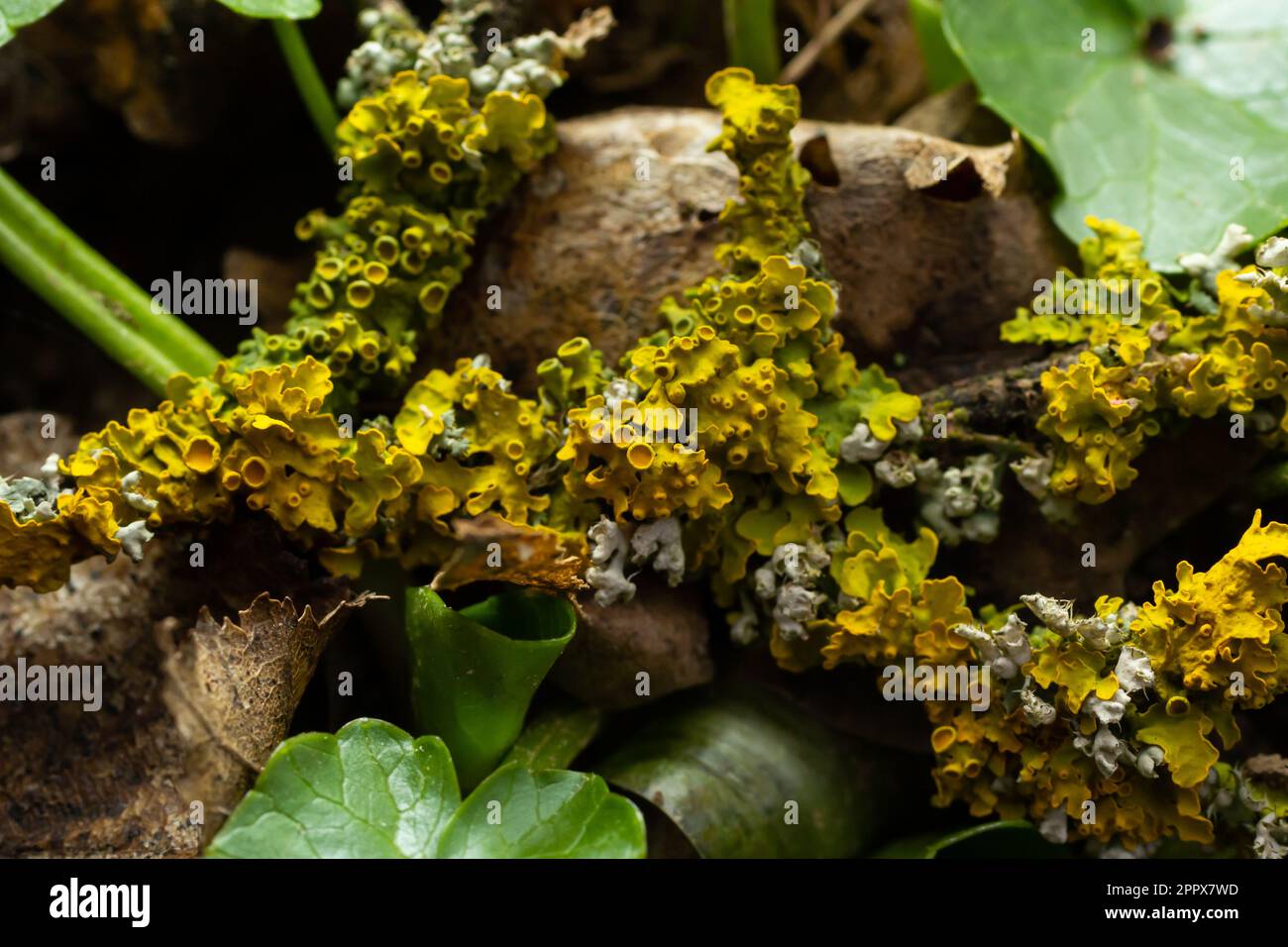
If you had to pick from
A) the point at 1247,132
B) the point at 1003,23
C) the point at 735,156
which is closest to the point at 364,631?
the point at 735,156

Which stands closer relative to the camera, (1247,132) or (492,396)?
(492,396)

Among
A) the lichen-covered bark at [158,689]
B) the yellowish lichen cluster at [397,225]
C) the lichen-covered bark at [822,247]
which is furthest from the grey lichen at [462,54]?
the lichen-covered bark at [158,689]

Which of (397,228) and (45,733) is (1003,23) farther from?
(45,733)

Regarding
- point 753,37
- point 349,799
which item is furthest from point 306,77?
point 349,799

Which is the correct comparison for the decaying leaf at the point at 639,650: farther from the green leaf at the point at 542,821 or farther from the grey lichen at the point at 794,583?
the green leaf at the point at 542,821

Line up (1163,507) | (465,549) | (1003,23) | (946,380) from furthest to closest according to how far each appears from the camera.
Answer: (1003,23) → (946,380) → (1163,507) → (465,549)

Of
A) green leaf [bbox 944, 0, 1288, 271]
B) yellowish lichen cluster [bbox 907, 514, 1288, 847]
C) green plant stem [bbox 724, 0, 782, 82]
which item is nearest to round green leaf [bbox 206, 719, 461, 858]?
yellowish lichen cluster [bbox 907, 514, 1288, 847]
